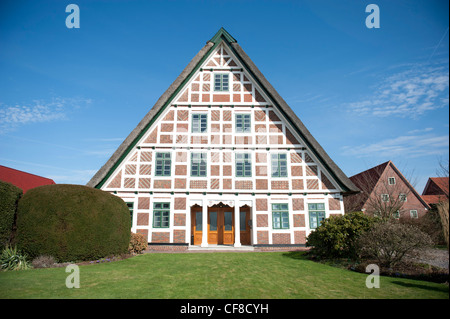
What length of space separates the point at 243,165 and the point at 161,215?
5.40 meters

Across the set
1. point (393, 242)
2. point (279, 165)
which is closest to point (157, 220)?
point (279, 165)

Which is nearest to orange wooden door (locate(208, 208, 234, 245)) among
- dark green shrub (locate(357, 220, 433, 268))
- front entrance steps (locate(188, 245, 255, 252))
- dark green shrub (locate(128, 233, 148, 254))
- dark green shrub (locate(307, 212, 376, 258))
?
front entrance steps (locate(188, 245, 255, 252))

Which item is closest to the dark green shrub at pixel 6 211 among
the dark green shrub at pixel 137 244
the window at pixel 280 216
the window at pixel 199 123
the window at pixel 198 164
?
the dark green shrub at pixel 137 244

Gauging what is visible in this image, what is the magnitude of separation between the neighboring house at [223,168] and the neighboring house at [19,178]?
13.2 metres

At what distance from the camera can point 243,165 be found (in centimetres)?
1602

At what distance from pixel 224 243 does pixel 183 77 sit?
10225mm

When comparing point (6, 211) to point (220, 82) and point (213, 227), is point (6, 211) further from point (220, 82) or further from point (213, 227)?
point (220, 82)

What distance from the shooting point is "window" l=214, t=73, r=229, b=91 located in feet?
55.9

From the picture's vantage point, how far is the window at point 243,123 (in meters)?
16.5

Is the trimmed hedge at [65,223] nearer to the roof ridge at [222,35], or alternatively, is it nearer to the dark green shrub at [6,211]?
the dark green shrub at [6,211]

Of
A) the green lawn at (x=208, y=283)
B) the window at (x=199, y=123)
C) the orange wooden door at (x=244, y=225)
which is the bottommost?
the green lawn at (x=208, y=283)

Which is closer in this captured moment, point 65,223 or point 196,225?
point 65,223
